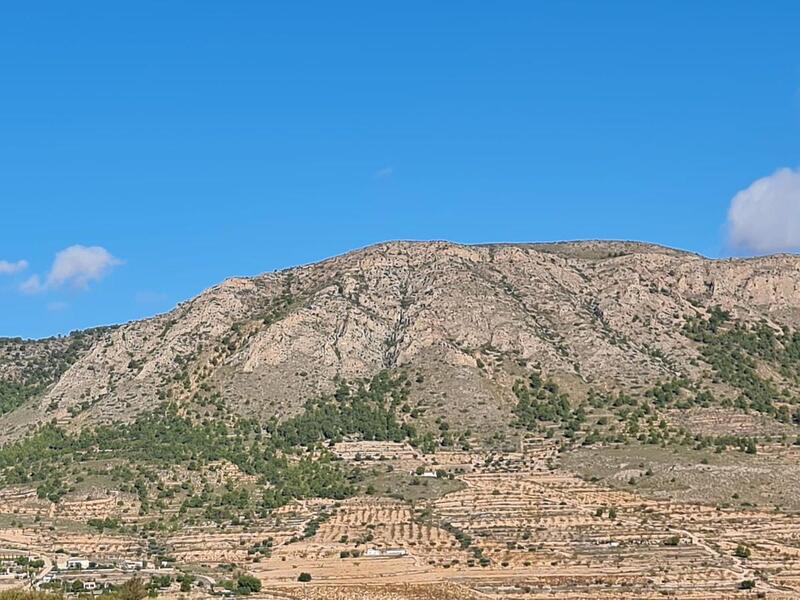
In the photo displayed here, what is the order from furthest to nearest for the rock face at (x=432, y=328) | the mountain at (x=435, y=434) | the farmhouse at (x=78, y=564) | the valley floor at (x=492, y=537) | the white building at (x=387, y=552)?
the rock face at (x=432, y=328)
the white building at (x=387, y=552)
the mountain at (x=435, y=434)
the farmhouse at (x=78, y=564)
the valley floor at (x=492, y=537)

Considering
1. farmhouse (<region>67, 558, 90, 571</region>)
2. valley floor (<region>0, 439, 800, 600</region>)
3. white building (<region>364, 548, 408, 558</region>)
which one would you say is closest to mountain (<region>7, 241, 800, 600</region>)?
valley floor (<region>0, 439, 800, 600</region>)

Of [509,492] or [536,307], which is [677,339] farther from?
[509,492]

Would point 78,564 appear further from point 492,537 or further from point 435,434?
point 435,434

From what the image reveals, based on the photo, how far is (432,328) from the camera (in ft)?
489

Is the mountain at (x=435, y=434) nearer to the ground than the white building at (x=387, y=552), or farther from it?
farther from it

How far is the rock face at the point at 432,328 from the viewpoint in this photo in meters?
143

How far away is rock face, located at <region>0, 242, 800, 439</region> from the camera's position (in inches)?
5630

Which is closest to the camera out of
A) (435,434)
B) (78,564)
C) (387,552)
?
(78,564)

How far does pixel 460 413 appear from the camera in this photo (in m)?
136

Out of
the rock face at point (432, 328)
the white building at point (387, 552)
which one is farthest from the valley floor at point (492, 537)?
the rock face at point (432, 328)

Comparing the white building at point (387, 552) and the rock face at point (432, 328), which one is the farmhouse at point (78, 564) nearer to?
the white building at point (387, 552)

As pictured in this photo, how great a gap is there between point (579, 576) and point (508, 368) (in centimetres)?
5665

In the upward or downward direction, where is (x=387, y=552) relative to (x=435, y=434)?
downward

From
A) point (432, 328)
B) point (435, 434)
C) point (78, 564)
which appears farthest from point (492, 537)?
point (432, 328)
